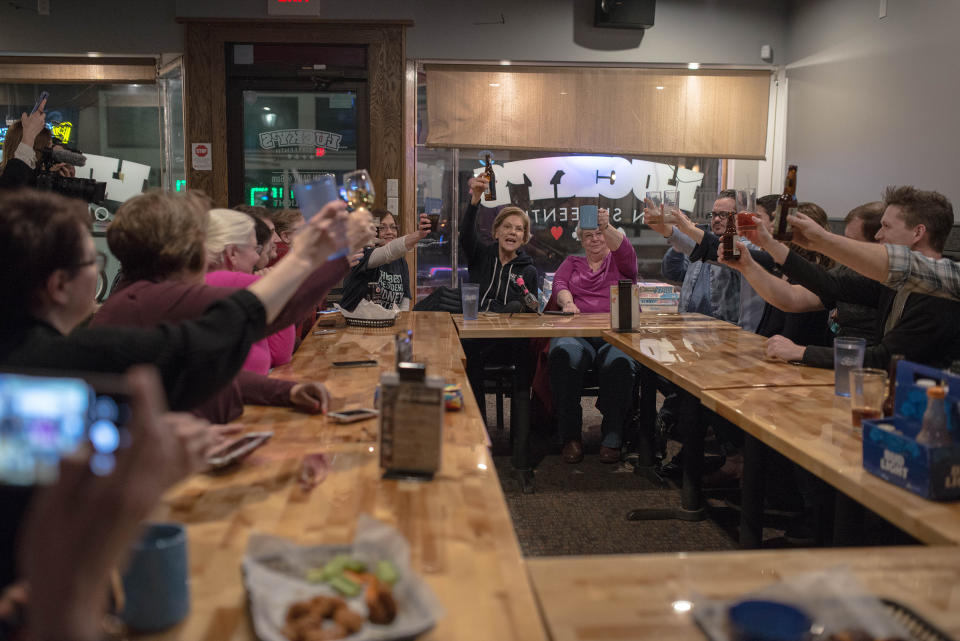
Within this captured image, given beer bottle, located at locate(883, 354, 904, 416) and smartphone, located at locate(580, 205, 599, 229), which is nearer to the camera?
beer bottle, located at locate(883, 354, 904, 416)

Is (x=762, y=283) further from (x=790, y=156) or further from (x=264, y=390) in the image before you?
(x=790, y=156)

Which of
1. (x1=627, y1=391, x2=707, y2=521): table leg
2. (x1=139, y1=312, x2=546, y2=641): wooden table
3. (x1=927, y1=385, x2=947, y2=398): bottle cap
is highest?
(x1=927, y1=385, x2=947, y2=398): bottle cap

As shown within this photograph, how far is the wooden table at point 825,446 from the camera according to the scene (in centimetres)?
150

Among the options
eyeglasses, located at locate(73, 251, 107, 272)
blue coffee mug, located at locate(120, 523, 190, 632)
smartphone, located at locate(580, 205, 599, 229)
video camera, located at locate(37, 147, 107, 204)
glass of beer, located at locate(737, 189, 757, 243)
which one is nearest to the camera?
blue coffee mug, located at locate(120, 523, 190, 632)

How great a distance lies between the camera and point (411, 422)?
161cm

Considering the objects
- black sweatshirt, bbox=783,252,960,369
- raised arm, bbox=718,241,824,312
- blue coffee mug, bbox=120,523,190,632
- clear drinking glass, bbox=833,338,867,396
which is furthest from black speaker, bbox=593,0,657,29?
blue coffee mug, bbox=120,523,190,632

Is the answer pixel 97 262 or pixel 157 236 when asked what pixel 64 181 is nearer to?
pixel 157 236

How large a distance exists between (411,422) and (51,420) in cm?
95

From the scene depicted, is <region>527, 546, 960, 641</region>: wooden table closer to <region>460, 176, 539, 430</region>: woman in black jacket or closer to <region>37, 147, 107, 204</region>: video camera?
<region>37, 147, 107, 204</region>: video camera

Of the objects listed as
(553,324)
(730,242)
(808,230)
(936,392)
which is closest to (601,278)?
(553,324)

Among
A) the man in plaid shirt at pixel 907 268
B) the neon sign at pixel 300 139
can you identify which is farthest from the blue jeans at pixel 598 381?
the neon sign at pixel 300 139

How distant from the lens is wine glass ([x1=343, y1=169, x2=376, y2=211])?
2049 millimetres

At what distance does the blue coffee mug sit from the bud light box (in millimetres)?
1341

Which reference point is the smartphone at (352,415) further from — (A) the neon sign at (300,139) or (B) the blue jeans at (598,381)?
(A) the neon sign at (300,139)
